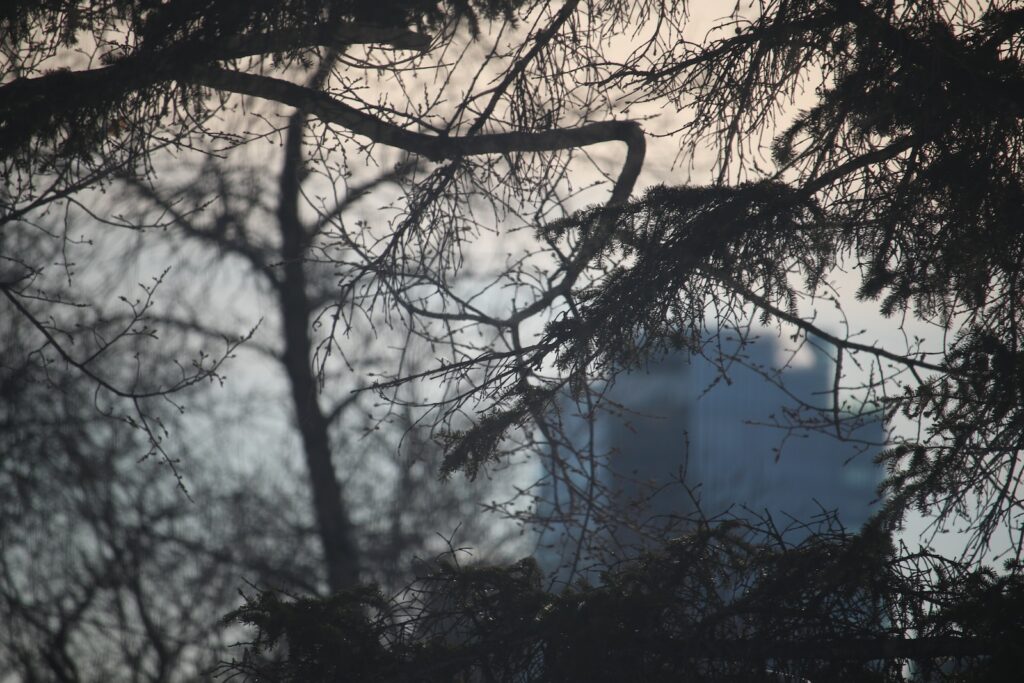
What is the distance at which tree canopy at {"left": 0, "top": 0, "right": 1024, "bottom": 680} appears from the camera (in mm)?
3619

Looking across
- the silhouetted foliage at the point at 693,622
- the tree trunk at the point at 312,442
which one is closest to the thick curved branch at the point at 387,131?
the silhouetted foliage at the point at 693,622

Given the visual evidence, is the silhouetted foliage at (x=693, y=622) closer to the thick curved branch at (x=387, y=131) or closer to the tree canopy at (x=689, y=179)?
the tree canopy at (x=689, y=179)

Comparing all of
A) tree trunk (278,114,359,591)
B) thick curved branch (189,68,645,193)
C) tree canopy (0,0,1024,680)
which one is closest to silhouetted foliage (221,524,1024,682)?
tree canopy (0,0,1024,680)

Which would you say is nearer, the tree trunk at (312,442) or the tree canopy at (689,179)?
the tree canopy at (689,179)

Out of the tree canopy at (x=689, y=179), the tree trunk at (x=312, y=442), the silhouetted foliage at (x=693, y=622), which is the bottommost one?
the silhouetted foliage at (x=693, y=622)

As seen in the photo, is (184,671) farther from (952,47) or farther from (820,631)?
(952,47)

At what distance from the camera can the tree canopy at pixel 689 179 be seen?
3619 millimetres

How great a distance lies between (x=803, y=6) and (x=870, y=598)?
2696 millimetres

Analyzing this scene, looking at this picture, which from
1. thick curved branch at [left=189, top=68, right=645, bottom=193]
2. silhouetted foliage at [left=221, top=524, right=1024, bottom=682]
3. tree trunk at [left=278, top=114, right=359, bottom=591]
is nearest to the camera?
silhouetted foliage at [left=221, top=524, right=1024, bottom=682]

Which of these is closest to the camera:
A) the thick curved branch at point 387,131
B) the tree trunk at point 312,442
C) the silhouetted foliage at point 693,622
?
the silhouetted foliage at point 693,622

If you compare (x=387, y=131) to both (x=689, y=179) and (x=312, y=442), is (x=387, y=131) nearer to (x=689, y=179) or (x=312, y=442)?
(x=689, y=179)

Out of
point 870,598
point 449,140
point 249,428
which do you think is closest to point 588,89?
point 449,140

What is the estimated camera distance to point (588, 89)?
16.6 ft

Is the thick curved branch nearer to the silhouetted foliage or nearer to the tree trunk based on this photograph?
the silhouetted foliage
